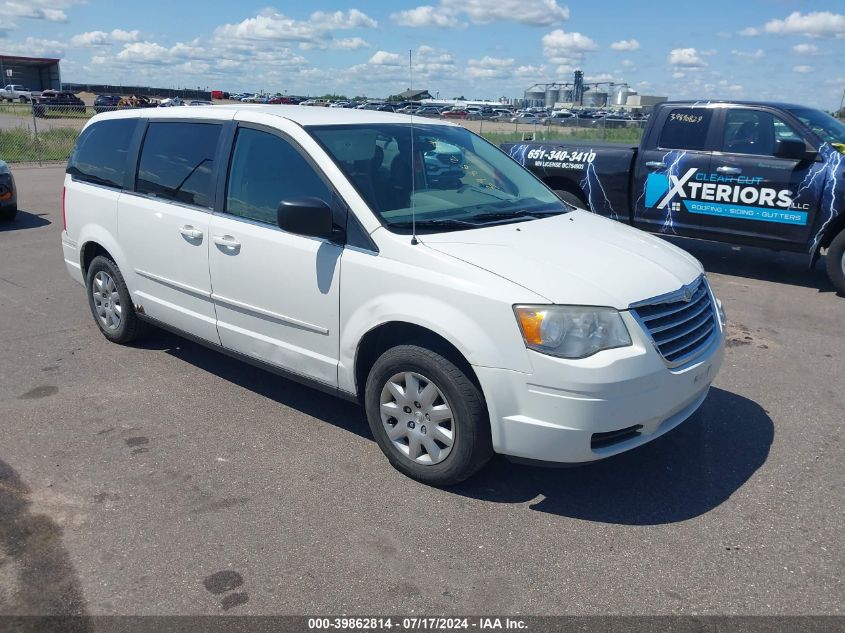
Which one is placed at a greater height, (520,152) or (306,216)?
(520,152)

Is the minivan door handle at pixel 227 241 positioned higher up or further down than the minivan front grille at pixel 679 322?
higher up

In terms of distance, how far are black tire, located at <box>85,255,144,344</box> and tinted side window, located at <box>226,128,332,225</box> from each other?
1.56 metres

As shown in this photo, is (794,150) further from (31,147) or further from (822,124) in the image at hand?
(31,147)

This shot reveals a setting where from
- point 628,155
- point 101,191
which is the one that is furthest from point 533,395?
point 628,155

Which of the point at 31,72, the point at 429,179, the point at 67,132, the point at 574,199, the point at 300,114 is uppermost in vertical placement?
the point at 31,72

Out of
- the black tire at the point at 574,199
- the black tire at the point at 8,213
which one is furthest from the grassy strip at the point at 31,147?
the black tire at the point at 574,199

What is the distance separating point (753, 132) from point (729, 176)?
0.56 meters

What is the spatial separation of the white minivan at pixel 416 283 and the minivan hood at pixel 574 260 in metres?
0.01

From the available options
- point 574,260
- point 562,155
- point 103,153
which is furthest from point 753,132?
point 103,153

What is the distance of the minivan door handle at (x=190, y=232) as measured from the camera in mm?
4727

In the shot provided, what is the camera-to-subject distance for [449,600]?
9.89ft

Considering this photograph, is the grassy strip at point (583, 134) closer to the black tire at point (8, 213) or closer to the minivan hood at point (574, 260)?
the black tire at point (8, 213)

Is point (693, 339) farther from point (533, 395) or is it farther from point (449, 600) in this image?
point (449, 600)

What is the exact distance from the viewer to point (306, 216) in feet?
12.6
